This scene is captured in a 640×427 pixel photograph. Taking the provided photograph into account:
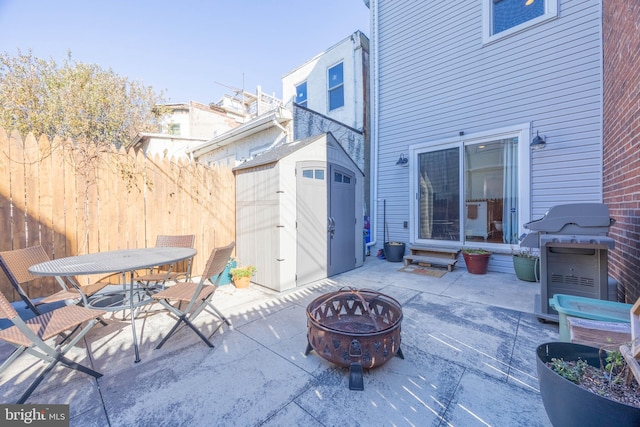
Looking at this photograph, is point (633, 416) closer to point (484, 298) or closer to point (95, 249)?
point (484, 298)

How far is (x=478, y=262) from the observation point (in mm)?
4762

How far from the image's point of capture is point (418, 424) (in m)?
1.53

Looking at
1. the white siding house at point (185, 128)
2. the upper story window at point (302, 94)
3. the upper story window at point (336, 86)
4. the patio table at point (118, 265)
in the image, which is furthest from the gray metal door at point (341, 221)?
the white siding house at point (185, 128)

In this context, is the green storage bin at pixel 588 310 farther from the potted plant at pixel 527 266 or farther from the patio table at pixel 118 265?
the patio table at pixel 118 265

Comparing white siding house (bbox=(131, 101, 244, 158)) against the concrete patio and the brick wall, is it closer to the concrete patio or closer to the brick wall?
the concrete patio

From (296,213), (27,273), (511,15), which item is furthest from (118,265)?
(511,15)

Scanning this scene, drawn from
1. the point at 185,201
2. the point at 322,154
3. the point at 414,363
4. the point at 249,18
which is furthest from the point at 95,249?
the point at 249,18

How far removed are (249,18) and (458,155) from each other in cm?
646

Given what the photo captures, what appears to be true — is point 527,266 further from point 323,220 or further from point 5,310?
point 5,310

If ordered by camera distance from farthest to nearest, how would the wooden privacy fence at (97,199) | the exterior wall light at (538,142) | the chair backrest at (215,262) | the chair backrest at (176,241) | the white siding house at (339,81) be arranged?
the white siding house at (339,81)
the exterior wall light at (538,142)
the chair backrest at (176,241)
the wooden privacy fence at (97,199)
the chair backrest at (215,262)

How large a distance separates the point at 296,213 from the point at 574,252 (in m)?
3.50

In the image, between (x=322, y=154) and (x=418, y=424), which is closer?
(x=418, y=424)

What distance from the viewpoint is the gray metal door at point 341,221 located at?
4.71 meters

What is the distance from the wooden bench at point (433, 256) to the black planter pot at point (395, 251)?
9.1 inches
